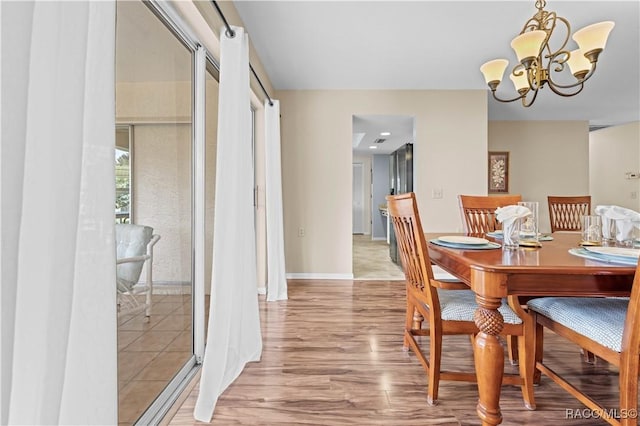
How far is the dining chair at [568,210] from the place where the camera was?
3426 mm

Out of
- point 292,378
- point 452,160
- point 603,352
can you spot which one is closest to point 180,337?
point 292,378

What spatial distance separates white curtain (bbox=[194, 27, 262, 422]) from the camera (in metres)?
1.52

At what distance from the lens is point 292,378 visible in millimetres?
1747

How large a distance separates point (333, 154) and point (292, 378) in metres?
2.91

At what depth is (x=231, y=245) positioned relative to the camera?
5.28ft

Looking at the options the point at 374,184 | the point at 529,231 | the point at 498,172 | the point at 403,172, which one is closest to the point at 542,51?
the point at 529,231

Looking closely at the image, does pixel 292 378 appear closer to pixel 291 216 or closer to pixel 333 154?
pixel 291 216

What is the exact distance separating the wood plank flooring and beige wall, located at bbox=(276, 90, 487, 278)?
1612 millimetres

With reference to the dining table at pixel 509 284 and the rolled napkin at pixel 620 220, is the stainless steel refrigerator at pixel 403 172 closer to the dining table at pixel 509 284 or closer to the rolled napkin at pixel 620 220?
the rolled napkin at pixel 620 220

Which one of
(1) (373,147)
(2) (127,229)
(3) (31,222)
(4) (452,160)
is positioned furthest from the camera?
(1) (373,147)

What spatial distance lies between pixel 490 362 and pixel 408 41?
2646 millimetres

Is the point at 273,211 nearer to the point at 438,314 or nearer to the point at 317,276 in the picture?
the point at 317,276

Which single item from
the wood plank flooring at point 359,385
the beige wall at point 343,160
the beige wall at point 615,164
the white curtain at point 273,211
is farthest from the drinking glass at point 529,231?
the beige wall at point 615,164

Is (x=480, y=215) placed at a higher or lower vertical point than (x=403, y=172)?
lower
